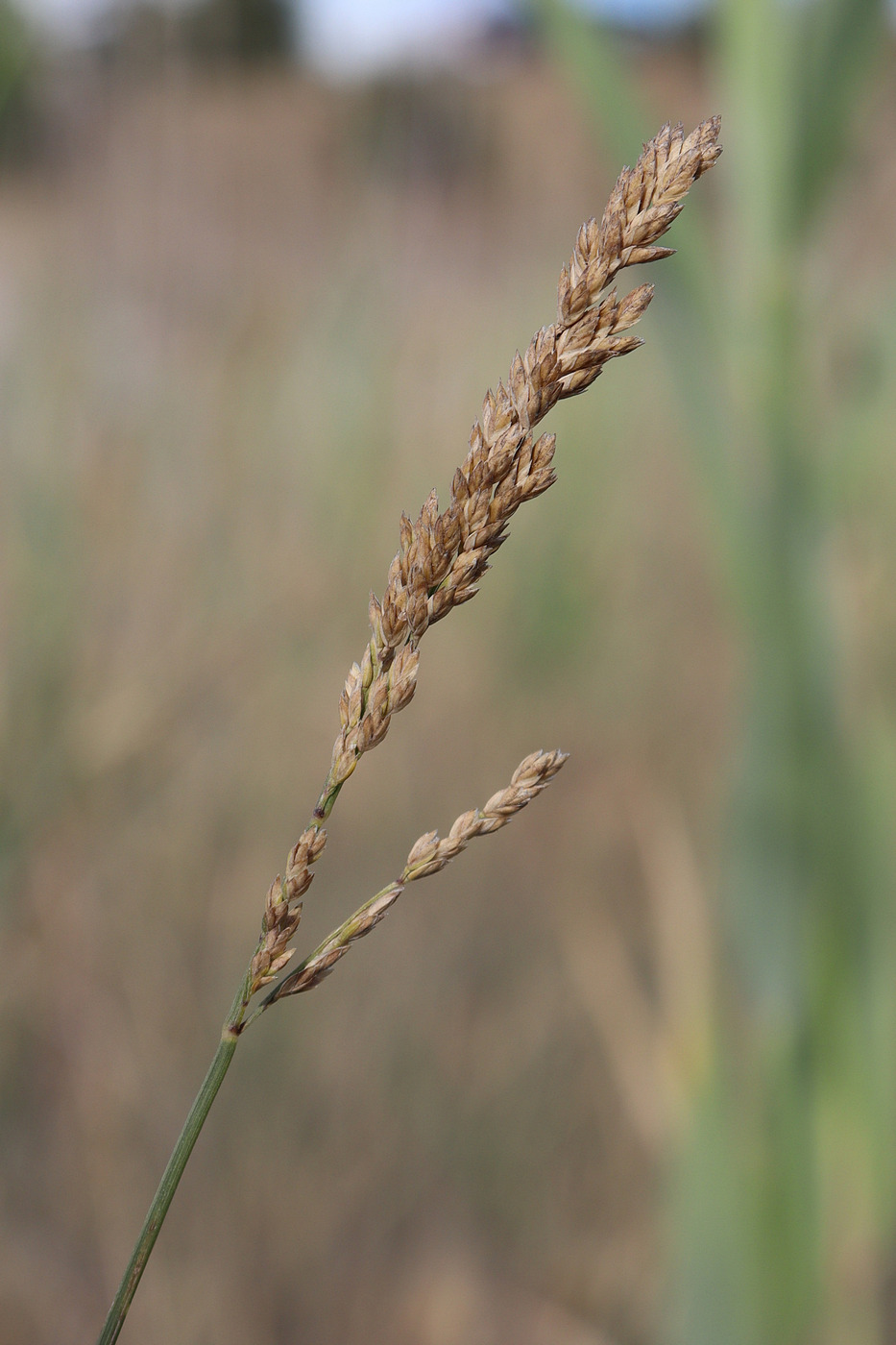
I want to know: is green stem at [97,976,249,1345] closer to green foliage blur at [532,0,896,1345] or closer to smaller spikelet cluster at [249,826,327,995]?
smaller spikelet cluster at [249,826,327,995]

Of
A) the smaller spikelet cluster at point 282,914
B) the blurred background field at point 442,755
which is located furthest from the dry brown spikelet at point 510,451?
the blurred background field at point 442,755

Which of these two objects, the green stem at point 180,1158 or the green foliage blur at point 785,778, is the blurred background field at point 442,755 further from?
the green stem at point 180,1158

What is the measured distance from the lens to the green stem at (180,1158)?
19 cm

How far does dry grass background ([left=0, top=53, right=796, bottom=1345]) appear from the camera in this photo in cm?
98

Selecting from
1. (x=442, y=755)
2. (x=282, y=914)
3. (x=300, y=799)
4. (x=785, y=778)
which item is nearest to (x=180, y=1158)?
(x=282, y=914)

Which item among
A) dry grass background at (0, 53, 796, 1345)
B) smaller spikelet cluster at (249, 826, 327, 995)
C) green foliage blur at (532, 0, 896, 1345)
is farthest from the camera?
dry grass background at (0, 53, 796, 1345)

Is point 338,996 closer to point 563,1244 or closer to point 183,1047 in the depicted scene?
point 183,1047

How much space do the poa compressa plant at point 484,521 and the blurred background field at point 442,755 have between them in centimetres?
51

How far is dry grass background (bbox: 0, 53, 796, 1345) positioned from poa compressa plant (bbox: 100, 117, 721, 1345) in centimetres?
56

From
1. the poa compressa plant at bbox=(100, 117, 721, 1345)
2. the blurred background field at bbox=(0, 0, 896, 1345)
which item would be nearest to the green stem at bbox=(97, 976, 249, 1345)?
the poa compressa plant at bbox=(100, 117, 721, 1345)

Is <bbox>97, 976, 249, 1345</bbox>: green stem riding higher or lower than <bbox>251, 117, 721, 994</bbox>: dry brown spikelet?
lower

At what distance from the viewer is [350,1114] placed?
1.17 meters

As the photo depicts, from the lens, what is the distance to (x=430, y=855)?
20 centimetres

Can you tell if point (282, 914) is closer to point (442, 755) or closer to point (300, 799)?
point (300, 799)
